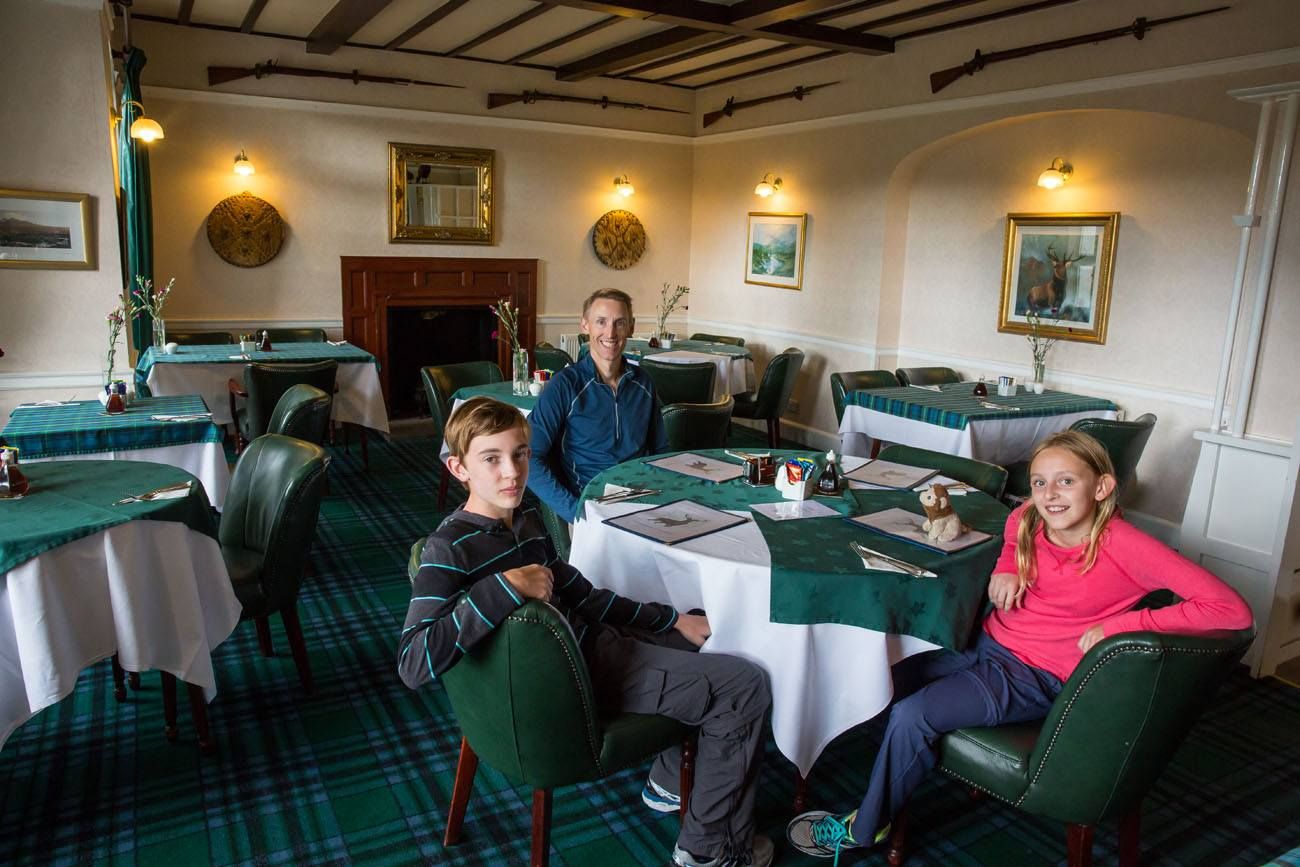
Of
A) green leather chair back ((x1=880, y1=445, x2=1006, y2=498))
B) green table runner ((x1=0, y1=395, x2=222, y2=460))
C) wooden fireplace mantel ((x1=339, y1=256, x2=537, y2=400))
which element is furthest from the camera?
wooden fireplace mantel ((x1=339, y1=256, x2=537, y2=400))

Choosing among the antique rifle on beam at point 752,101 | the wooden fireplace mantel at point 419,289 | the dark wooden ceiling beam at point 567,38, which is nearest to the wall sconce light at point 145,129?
the wooden fireplace mantel at point 419,289

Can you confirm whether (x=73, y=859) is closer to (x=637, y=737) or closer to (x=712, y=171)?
(x=637, y=737)

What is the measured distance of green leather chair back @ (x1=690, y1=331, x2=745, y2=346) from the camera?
25.5 ft

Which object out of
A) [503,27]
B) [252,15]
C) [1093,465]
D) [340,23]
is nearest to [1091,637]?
[1093,465]

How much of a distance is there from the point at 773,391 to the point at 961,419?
212 centimetres

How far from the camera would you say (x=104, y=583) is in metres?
2.39

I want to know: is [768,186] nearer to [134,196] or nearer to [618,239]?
[618,239]

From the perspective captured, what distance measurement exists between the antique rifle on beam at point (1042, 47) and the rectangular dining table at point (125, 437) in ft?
16.1

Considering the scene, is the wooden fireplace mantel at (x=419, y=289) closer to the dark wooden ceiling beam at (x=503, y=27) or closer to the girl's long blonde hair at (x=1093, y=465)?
the dark wooden ceiling beam at (x=503, y=27)

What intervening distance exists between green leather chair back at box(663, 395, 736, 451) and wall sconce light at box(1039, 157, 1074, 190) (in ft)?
9.56

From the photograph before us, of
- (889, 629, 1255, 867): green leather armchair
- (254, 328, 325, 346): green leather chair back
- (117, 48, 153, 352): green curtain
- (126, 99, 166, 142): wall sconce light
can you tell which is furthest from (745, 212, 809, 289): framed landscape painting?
(889, 629, 1255, 867): green leather armchair

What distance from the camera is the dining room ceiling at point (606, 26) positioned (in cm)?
528

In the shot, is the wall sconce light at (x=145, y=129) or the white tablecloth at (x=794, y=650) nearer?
the white tablecloth at (x=794, y=650)

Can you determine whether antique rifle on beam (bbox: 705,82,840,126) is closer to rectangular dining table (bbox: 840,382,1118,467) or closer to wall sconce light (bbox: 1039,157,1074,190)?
wall sconce light (bbox: 1039,157,1074,190)
